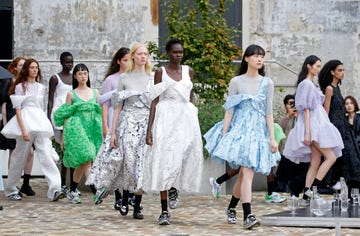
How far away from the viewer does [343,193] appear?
1388cm

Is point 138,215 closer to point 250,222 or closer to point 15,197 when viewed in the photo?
point 250,222

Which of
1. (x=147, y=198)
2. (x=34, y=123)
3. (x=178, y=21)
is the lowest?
(x=147, y=198)

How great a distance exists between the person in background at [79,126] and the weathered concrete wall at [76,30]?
5200 millimetres

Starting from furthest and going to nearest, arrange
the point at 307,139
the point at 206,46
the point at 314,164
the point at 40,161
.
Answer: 1. the point at 206,46
2. the point at 40,161
3. the point at 314,164
4. the point at 307,139

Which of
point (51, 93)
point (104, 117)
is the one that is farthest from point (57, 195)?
point (51, 93)

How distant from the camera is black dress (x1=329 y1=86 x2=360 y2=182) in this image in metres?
15.5

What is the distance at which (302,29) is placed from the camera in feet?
72.7

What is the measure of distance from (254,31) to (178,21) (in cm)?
309

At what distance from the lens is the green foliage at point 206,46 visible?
1920 cm

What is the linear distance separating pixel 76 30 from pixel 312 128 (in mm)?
7506

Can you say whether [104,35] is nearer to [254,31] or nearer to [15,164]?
[254,31]

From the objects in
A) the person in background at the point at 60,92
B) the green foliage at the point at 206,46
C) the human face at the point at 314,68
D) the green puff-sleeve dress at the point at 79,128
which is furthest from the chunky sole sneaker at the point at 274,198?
the green foliage at the point at 206,46

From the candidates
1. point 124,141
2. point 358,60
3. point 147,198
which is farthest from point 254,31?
point 124,141

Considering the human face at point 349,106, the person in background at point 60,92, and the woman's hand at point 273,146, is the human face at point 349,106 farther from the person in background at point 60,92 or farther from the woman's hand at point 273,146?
the woman's hand at point 273,146
